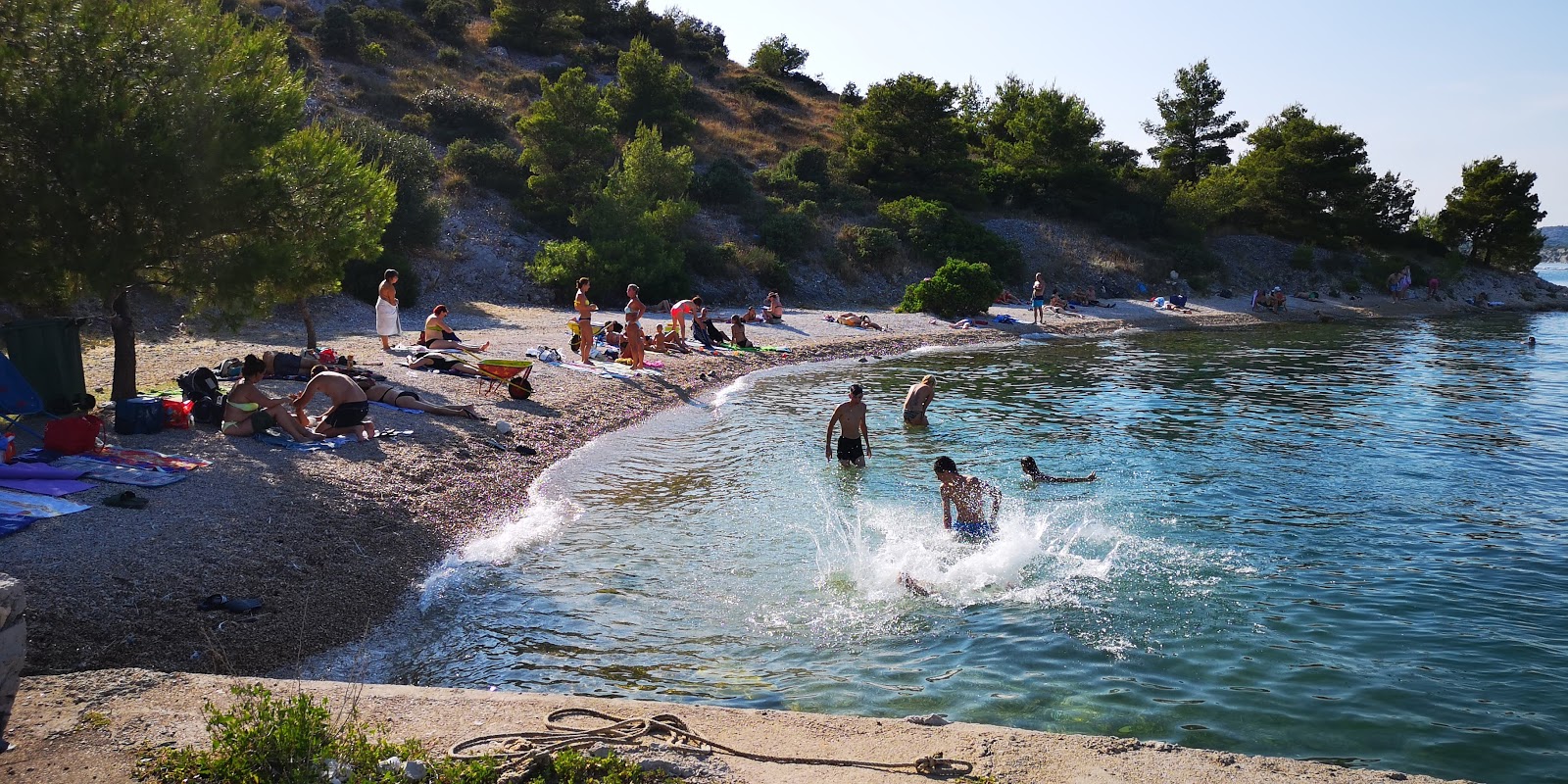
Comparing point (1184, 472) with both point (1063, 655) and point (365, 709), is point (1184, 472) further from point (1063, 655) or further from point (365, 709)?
point (365, 709)

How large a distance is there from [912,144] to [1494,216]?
38734 millimetres

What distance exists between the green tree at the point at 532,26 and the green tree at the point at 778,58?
17778mm

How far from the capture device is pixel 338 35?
50.7m

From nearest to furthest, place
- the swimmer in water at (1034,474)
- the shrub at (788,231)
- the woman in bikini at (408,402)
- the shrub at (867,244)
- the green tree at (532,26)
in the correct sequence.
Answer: the swimmer in water at (1034,474) → the woman in bikini at (408,402) → the shrub at (788,231) → the shrub at (867,244) → the green tree at (532,26)

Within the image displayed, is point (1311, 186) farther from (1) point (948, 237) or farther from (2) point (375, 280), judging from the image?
(2) point (375, 280)

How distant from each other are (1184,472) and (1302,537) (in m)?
3.51

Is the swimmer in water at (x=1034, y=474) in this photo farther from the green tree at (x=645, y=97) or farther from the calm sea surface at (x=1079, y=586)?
the green tree at (x=645, y=97)

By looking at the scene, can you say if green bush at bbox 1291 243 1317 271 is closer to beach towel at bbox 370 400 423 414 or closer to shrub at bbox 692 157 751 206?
shrub at bbox 692 157 751 206

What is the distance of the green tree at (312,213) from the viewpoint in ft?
44.3

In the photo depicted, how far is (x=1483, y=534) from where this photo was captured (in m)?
12.4

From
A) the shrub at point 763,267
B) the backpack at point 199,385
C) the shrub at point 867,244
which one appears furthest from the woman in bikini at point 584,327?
the shrub at point 867,244

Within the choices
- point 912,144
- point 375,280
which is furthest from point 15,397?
point 912,144

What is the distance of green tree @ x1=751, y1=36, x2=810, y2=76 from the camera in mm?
77206

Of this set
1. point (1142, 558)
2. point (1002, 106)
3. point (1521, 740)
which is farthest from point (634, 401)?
point (1002, 106)
